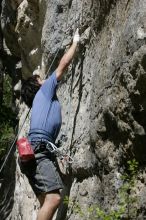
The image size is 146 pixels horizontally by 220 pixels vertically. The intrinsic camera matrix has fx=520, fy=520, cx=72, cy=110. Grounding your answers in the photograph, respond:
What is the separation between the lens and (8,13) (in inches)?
427

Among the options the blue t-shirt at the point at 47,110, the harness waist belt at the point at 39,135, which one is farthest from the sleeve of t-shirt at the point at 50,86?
the harness waist belt at the point at 39,135

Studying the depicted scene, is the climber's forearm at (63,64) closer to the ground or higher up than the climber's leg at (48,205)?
higher up

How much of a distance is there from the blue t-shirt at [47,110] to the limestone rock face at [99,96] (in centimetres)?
A: 37

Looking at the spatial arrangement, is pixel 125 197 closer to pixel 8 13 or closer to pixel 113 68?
pixel 113 68

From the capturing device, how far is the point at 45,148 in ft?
19.3

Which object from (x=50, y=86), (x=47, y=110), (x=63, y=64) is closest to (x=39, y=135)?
(x=47, y=110)

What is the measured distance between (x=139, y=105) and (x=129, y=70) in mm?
333

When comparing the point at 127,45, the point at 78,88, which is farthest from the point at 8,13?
the point at 127,45

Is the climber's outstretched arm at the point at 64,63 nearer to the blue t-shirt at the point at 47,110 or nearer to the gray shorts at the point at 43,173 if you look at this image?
the blue t-shirt at the point at 47,110

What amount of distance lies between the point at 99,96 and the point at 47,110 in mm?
759

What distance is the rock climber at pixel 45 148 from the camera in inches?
225

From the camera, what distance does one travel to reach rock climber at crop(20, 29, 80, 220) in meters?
5.72

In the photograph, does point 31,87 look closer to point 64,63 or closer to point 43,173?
point 64,63

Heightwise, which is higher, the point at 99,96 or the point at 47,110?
the point at 47,110
